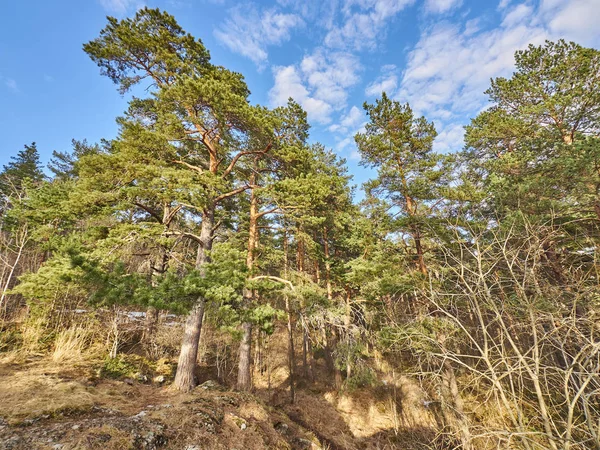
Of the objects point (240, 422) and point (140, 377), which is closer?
point (240, 422)

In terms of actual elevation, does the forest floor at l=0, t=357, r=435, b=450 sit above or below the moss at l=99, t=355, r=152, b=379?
below

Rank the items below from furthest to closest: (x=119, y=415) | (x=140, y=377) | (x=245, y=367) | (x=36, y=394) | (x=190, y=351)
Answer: (x=245, y=367) < (x=140, y=377) < (x=190, y=351) < (x=36, y=394) < (x=119, y=415)

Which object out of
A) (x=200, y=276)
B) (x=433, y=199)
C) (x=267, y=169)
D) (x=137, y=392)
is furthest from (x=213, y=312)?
(x=433, y=199)

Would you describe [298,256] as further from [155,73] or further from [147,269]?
[155,73]

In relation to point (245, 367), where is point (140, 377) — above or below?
below

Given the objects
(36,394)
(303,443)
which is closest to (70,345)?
(36,394)

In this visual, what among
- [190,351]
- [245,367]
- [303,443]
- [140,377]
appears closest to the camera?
[303,443]

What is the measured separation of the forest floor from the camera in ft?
12.7

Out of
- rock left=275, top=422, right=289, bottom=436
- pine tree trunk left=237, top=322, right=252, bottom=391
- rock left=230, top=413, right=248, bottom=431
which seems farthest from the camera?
pine tree trunk left=237, top=322, right=252, bottom=391

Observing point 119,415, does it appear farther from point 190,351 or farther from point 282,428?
point 282,428

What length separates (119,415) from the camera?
489cm

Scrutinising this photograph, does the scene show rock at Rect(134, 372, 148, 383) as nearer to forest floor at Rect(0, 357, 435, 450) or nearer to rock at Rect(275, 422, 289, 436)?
forest floor at Rect(0, 357, 435, 450)

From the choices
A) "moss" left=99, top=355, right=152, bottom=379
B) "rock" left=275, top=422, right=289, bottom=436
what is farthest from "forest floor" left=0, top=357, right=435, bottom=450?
"moss" left=99, top=355, right=152, bottom=379

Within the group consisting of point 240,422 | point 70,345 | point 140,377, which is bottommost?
point 240,422
